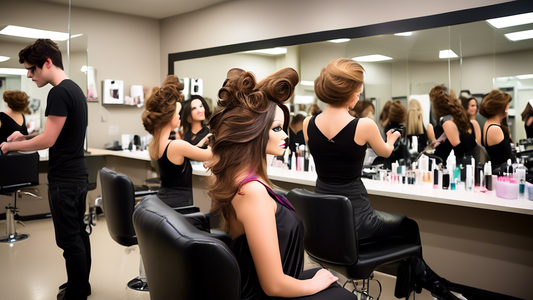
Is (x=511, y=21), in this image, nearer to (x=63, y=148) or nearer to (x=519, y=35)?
(x=519, y=35)

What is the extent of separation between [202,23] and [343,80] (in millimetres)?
3904

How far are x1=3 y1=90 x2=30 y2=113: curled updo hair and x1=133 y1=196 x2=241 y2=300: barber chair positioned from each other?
431 centimetres

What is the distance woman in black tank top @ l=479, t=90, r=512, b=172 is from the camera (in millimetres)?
2631

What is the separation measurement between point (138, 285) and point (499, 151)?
8.99 feet

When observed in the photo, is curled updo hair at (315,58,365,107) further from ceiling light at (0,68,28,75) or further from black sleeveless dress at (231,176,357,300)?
ceiling light at (0,68,28,75)

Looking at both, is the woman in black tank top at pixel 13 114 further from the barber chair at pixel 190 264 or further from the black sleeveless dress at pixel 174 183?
the barber chair at pixel 190 264

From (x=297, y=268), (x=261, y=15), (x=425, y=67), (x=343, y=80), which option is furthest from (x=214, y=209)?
(x=261, y=15)

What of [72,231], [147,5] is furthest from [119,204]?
[147,5]

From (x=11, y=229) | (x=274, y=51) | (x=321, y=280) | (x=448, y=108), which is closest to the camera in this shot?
(x=321, y=280)

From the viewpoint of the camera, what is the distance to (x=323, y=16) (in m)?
4.00

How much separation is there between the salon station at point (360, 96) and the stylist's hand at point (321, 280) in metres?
0.44

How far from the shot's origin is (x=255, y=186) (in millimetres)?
1077

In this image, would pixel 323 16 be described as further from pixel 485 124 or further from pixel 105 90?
pixel 105 90

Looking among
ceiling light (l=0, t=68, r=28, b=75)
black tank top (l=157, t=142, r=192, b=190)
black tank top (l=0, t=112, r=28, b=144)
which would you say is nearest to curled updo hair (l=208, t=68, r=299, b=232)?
black tank top (l=157, t=142, r=192, b=190)
